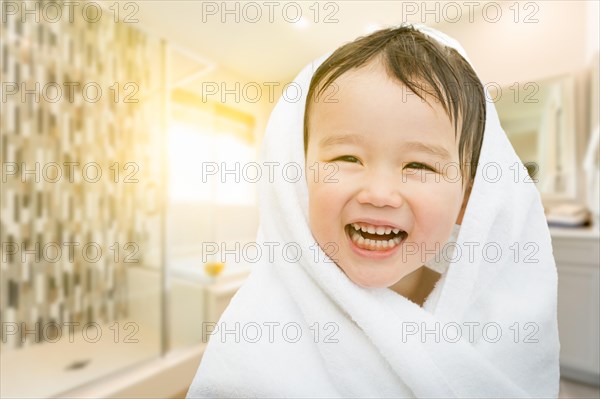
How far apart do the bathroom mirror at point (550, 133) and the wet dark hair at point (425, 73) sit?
0.69 m

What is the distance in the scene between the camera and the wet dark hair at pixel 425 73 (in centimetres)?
40

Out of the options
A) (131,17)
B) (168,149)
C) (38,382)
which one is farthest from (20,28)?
(38,382)

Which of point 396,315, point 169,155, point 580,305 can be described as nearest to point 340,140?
point 396,315

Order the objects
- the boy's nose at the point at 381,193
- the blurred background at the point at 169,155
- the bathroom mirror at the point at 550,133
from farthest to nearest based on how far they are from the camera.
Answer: the bathroom mirror at the point at 550,133 < the blurred background at the point at 169,155 < the boy's nose at the point at 381,193

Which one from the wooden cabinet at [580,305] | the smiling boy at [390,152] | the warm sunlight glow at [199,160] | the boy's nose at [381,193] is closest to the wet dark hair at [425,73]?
the smiling boy at [390,152]

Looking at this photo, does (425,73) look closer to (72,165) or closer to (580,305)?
(580,305)

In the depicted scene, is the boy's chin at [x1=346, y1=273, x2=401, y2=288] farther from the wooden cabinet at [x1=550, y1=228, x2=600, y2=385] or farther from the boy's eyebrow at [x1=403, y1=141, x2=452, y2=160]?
the wooden cabinet at [x1=550, y1=228, x2=600, y2=385]

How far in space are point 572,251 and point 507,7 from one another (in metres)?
0.75

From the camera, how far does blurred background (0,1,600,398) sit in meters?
0.74

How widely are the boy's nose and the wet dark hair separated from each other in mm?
115

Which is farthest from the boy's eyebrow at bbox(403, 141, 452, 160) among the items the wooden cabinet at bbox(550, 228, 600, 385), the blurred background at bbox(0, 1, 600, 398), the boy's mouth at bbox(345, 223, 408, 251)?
the wooden cabinet at bbox(550, 228, 600, 385)

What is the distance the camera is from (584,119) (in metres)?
1.26

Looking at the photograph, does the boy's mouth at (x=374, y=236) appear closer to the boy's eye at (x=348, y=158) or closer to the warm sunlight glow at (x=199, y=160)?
the boy's eye at (x=348, y=158)

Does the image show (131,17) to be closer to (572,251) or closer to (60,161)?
(60,161)
